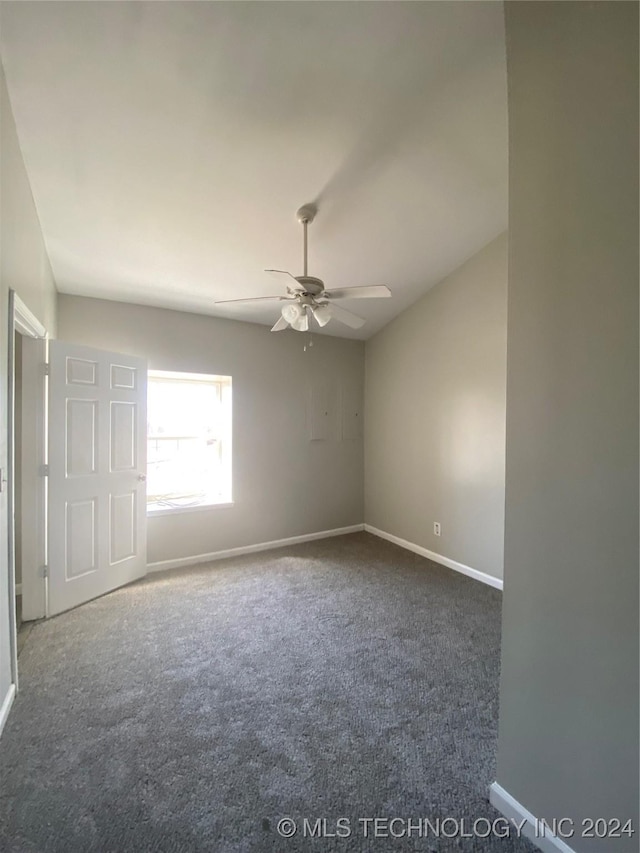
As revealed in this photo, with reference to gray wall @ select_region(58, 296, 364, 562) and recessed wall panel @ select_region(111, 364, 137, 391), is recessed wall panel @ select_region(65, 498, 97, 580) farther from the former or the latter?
recessed wall panel @ select_region(111, 364, 137, 391)

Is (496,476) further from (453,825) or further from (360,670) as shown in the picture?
(453,825)

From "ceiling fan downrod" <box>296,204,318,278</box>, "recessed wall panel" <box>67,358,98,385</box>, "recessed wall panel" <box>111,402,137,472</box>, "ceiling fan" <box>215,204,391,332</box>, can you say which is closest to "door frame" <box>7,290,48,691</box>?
"recessed wall panel" <box>67,358,98,385</box>

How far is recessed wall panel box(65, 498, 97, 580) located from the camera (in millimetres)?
2834

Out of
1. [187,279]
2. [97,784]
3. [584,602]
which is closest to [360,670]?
[97,784]

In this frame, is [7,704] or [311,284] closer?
[7,704]

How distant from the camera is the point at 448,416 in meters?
3.72

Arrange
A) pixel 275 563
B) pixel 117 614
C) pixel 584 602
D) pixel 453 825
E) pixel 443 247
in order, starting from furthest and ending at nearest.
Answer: pixel 275 563
pixel 443 247
pixel 117 614
pixel 453 825
pixel 584 602

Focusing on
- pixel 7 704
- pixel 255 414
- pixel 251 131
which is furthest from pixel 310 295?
pixel 7 704

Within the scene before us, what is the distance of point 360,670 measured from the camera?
216cm

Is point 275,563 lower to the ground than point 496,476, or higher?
lower

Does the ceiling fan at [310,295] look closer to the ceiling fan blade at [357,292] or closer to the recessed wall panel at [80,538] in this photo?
the ceiling fan blade at [357,292]

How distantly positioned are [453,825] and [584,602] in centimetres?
99

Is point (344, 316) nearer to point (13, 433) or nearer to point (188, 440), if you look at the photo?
point (13, 433)

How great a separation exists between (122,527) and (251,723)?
6.87ft
